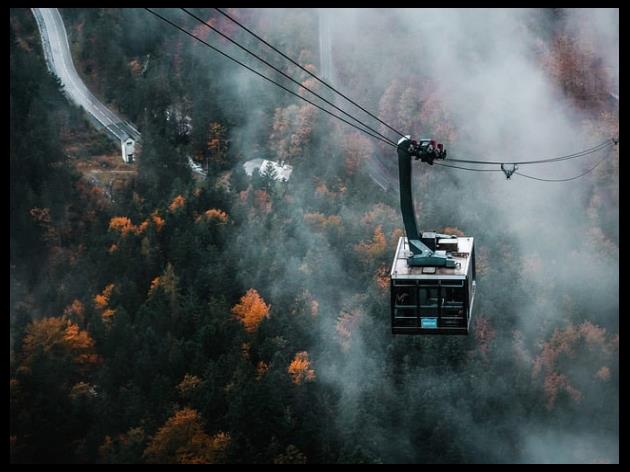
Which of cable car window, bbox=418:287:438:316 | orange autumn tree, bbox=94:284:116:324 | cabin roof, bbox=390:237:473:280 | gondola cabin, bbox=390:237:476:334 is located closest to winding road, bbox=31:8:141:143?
orange autumn tree, bbox=94:284:116:324

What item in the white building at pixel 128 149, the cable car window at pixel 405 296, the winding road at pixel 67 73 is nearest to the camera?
the cable car window at pixel 405 296

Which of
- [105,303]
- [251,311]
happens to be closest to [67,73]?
[105,303]

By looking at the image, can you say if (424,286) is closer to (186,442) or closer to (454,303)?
(454,303)

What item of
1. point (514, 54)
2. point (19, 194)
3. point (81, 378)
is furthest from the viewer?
point (514, 54)

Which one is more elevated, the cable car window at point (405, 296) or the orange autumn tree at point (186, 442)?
the cable car window at point (405, 296)

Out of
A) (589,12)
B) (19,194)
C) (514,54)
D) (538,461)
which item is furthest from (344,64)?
(538,461)

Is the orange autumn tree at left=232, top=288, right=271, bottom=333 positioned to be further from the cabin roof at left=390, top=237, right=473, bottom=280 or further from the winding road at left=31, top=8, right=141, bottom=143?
the cabin roof at left=390, top=237, right=473, bottom=280

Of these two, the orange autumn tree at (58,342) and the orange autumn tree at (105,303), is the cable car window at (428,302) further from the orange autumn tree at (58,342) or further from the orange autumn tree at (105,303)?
the orange autumn tree at (105,303)

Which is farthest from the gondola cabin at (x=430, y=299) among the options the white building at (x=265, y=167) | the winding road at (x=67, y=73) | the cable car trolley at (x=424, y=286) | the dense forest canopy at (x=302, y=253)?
the winding road at (x=67, y=73)
